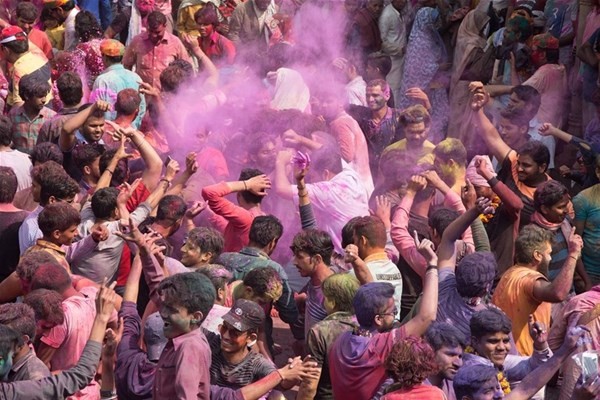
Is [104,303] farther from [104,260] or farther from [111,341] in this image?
[104,260]

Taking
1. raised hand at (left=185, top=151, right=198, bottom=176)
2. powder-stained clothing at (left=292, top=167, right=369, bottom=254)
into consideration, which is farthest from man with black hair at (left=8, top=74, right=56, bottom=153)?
powder-stained clothing at (left=292, top=167, right=369, bottom=254)

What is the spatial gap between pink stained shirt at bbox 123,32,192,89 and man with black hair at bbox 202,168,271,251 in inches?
140

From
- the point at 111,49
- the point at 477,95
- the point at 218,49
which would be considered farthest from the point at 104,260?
the point at 218,49

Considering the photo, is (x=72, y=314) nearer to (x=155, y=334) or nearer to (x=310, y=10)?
(x=155, y=334)

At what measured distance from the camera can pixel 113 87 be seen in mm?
11039

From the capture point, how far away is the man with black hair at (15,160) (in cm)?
926

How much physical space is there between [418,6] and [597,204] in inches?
226

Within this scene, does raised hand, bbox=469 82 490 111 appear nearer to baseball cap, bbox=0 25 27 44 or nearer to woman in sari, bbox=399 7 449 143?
woman in sari, bbox=399 7 449 143

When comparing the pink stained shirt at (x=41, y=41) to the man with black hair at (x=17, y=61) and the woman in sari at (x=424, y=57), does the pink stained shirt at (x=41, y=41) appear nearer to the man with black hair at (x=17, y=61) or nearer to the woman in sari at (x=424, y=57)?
the man with black hair at (x=17, y=61)

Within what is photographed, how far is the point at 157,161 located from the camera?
9102 mm

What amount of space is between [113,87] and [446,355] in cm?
549

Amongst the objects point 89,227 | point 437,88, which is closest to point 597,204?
point 89,227

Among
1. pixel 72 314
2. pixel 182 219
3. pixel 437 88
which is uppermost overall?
pixel 72 314

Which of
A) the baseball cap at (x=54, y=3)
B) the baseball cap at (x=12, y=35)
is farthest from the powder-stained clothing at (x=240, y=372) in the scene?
the baseball cap at (x=54, y=3)
